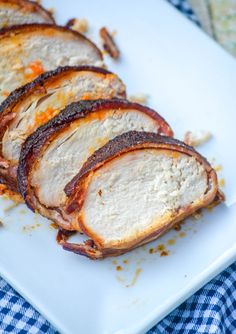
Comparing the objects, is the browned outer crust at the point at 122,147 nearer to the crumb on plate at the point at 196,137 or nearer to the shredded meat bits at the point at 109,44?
the crumb on plate at the point at 196,137

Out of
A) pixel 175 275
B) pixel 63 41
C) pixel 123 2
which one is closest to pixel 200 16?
pixel 123 2

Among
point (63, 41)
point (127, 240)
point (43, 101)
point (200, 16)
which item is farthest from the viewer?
point (200, 16)

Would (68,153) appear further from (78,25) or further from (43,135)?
(78,25)

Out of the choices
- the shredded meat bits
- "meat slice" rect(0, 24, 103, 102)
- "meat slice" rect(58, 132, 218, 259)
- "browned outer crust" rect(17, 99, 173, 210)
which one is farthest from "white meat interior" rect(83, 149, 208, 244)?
the shredded meat bits

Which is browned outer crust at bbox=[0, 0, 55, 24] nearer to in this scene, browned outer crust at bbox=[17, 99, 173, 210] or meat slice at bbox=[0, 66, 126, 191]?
meat slice at bbox=[0, 66, 126, 191]

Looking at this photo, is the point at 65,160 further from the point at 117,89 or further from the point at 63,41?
the point at 63,41
